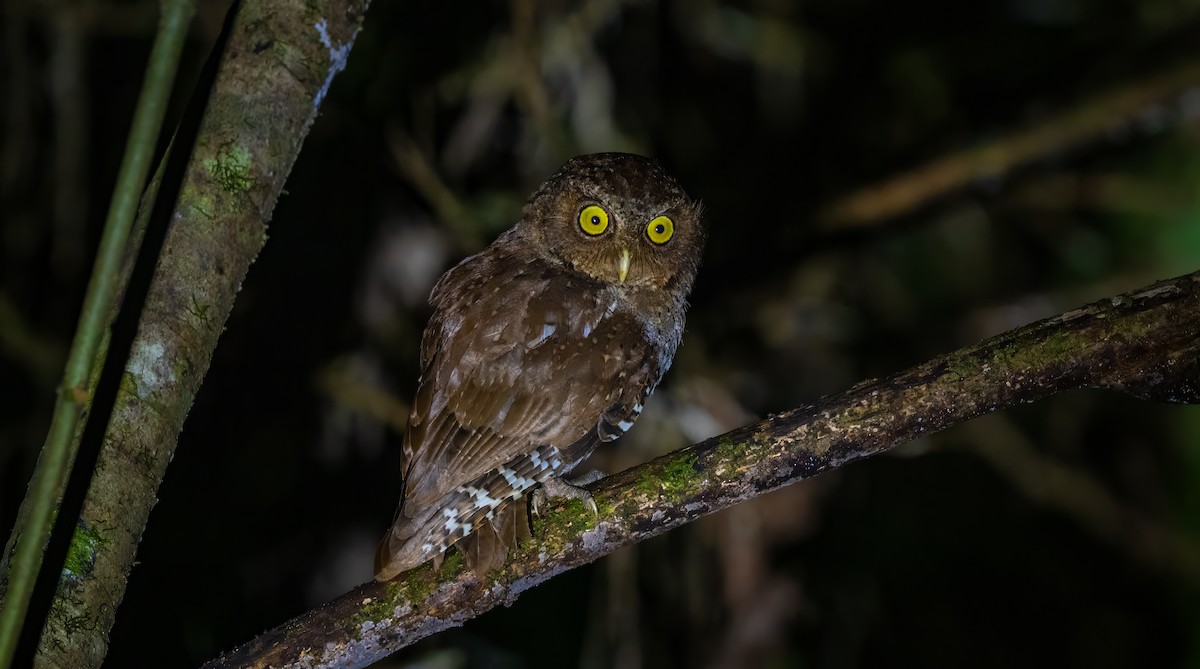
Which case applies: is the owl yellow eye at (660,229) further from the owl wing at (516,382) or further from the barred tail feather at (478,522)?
the barred tail feather at (478,522)

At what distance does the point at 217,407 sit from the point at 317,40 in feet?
7.86

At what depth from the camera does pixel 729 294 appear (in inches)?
196

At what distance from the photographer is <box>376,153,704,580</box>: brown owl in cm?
245

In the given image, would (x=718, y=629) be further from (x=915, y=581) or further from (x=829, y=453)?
(x=829, y=453)

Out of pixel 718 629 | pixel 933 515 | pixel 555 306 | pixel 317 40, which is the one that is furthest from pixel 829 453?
pixel 933 515

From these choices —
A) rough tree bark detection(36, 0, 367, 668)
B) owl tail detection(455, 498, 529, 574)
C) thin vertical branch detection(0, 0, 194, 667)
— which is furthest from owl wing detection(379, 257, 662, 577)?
thin vertical branch detection(0, 0, 194, 667)

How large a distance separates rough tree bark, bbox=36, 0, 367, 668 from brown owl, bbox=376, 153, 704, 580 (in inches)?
22.1

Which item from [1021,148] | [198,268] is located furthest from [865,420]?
[1021,148]

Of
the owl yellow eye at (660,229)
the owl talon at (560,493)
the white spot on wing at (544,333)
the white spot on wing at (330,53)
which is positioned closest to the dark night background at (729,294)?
the owl yellow eye at (660,229)

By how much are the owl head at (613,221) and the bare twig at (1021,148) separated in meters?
1.75

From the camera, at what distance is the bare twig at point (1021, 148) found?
4.39 m

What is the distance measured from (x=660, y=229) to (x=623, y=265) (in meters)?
0.22

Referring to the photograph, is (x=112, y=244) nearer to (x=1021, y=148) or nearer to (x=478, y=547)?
(x=478, y=547)

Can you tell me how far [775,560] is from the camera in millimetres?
4742
